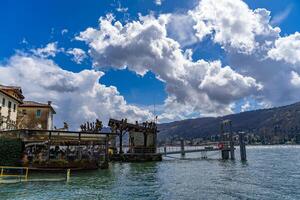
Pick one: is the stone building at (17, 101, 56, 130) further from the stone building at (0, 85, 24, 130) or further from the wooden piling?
the wooden piling

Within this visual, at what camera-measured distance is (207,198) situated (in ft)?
65.0

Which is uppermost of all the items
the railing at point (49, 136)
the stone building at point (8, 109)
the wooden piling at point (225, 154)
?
the stone building at point (8, 109)

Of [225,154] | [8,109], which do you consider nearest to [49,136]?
[8,109]

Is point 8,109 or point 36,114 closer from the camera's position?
point 8,109

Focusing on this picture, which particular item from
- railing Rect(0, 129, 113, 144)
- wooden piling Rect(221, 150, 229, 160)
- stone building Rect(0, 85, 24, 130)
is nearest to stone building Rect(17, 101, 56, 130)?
stone building Rect(0, 85, 24, 130)

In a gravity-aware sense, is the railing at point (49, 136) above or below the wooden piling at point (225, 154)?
above

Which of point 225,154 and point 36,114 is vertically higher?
point 36,114

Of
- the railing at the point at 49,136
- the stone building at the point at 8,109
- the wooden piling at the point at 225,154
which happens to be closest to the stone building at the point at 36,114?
the stone building at the point at 8,109

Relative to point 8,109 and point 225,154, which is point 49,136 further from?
point 225,154

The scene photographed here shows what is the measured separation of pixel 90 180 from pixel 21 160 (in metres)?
9.18

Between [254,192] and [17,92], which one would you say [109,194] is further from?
[17,92]

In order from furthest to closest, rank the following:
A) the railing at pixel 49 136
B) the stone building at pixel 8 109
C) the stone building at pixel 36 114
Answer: the stone building at pixel 36 114
the stone building at pixel 8 109
the railing at pixel 49 136

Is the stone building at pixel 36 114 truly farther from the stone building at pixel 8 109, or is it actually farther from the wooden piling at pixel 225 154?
the wooden piling at pixel 225 154

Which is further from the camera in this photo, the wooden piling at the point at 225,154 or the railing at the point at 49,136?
the wooden piling at the point at 225,154
